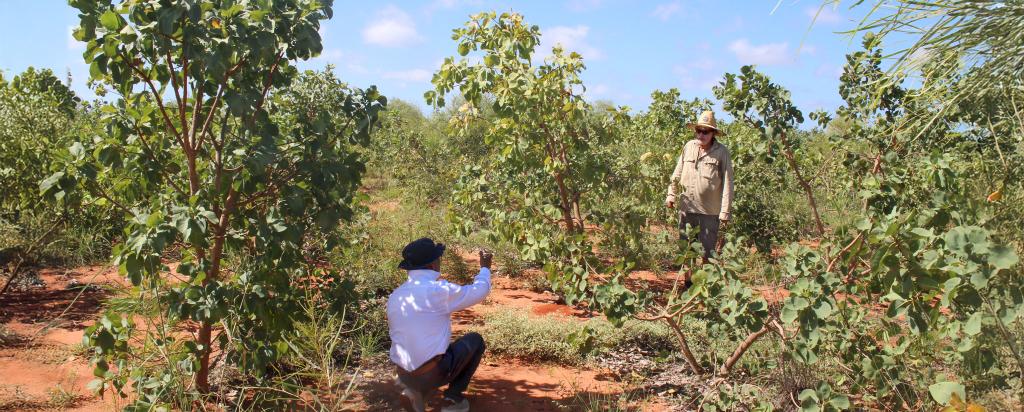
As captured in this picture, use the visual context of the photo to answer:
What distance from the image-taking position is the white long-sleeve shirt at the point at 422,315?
3.24 metres

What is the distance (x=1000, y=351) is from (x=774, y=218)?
113 inches

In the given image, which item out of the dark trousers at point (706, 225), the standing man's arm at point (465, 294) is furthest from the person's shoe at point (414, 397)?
the dark trousers at point (706, 225)

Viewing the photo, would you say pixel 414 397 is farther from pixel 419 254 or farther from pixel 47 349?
pixel 47 349

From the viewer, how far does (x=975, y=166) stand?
530 centimetres

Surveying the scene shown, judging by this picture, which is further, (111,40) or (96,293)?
(96,293)

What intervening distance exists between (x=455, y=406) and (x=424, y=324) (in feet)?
1.58

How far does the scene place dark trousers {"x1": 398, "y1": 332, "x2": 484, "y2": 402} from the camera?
10.7ft

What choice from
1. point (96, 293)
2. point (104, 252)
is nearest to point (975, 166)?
point (96, 293)

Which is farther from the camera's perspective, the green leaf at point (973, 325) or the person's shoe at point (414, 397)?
the person's shoe at point (414, 397)

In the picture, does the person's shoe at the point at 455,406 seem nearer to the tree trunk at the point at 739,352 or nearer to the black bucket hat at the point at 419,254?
the black bucket hat at the point at 419,254

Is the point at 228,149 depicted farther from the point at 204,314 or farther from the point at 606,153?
the point at 606,153

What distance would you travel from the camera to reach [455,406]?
3406 millimetres

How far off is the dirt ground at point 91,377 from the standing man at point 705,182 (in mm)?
1172

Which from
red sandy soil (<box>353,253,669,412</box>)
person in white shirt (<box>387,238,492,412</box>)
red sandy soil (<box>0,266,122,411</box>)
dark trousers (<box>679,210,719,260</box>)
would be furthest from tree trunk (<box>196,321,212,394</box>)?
dark trousers (<box>679,210,719,260</box>)
